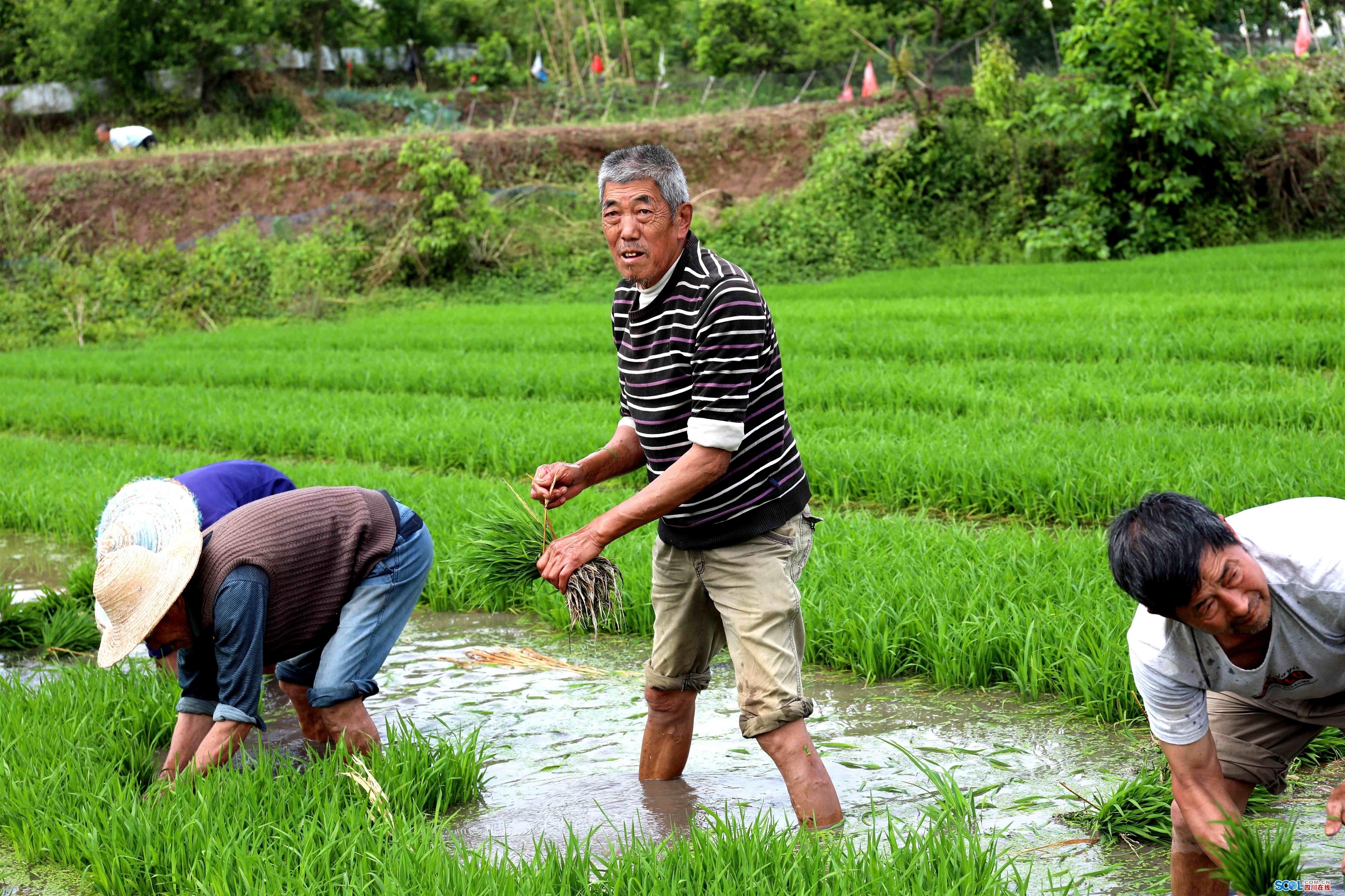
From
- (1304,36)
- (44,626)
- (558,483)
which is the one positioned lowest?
(44,626)

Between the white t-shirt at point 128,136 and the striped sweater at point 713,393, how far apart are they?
24.3 metres

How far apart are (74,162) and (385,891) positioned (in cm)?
2509

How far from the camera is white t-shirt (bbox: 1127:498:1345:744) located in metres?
2.20

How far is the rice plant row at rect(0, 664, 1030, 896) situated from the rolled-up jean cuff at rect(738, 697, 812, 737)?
197mm

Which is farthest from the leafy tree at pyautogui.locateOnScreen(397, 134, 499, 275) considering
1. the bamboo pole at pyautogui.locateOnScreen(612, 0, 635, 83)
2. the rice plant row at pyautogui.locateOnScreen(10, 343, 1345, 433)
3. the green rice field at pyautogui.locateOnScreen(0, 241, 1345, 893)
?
the rice plant row at pyautogui.locateOnScreen(10, 343, 1345, 433)

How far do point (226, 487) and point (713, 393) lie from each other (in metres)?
1.96

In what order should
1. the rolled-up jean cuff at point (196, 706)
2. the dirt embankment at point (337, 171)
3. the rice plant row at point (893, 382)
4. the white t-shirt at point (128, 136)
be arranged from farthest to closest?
1. the white t-shirt at point (128, 136)
2. the dirt embankment at point (337, 171)
3. the rice plant row at point (893, 382)
4. the rolled-up jean cuff at point (196, 706)

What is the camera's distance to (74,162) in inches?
946

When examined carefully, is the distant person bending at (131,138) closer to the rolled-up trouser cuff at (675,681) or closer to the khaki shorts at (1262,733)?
the rolled-up trouser cuff at (675,681)

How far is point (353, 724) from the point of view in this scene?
3.29m

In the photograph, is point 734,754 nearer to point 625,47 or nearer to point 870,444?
point 870,444

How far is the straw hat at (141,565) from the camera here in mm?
2873

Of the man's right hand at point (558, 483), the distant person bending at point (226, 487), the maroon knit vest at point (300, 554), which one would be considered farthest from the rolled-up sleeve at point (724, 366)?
the distant person bending at point (226, 487)

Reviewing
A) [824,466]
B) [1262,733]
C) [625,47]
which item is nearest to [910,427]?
[824,466]
